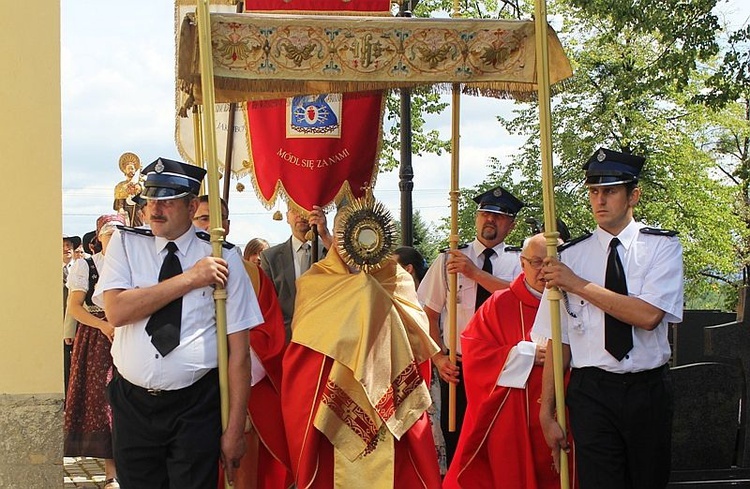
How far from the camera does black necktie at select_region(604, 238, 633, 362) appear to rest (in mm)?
5652

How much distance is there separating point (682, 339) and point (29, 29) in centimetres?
906

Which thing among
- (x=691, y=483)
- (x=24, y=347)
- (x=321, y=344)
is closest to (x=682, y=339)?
(x=691, y=483)

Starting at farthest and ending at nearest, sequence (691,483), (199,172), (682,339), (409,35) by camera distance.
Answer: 1. (682,339)
2. (691,483)
3. (409,35)
4. (199,172)

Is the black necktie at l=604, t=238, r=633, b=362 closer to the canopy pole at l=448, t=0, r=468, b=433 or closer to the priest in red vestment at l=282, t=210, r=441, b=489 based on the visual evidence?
the priest in red vestment at l=282, t=210, r=441, b=489

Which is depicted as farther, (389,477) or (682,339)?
(682,339)

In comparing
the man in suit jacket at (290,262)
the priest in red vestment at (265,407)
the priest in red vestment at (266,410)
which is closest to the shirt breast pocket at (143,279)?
the priest in red vestment at (265,407)

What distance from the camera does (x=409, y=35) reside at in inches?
251

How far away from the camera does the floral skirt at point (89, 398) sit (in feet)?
30.7

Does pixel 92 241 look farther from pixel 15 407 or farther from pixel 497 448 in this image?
pixel 497 448

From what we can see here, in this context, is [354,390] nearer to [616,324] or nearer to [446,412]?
[616,324]

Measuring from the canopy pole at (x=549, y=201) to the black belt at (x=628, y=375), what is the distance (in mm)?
215

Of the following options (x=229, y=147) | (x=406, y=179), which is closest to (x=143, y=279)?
(x=229, y=147)

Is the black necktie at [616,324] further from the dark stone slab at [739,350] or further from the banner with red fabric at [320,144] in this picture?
the banner with red fabric at [320,144]

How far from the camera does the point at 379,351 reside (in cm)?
669
